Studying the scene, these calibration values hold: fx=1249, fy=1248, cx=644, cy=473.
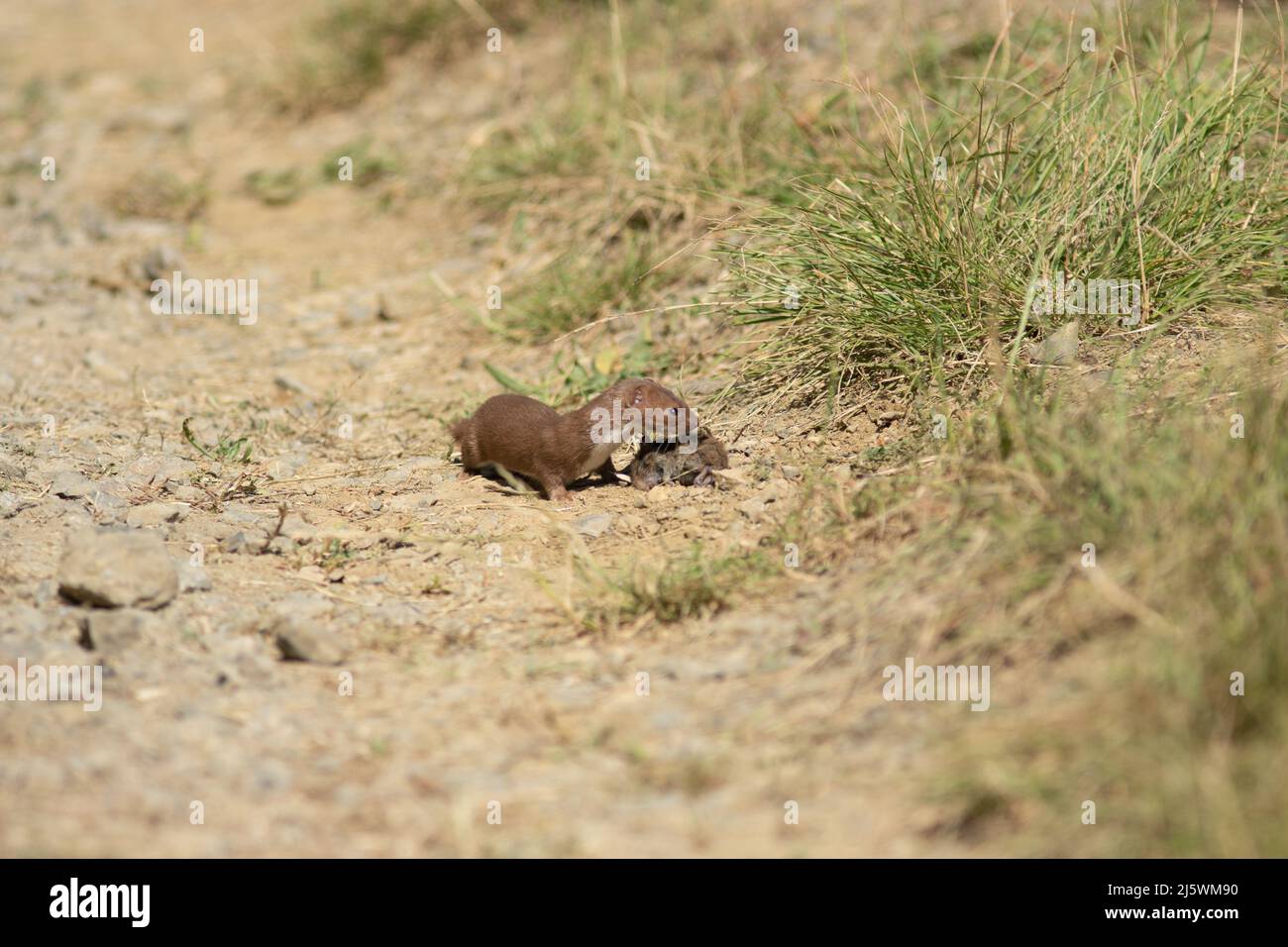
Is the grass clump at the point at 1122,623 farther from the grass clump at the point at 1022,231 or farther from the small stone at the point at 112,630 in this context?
the small stone at the point at 112,630

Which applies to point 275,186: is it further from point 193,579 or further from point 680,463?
point 193,579

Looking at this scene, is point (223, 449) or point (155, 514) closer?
point (155, 514)

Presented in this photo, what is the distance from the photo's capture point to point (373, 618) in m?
3.66

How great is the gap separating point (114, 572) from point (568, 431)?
157 centimetres

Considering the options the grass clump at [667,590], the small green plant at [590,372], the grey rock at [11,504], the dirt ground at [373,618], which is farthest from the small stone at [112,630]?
the small green plant at [590,372]

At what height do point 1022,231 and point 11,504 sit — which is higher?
point 1022,231

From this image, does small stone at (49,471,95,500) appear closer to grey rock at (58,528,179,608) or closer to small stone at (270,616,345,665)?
grey rock at (58,528,179,608)

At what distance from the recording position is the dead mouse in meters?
4.31

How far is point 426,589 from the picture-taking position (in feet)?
12.5

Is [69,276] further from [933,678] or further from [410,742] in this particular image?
[933,678]

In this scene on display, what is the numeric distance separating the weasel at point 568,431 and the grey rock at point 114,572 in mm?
1327

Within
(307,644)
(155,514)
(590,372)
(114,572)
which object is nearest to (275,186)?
(590,372)

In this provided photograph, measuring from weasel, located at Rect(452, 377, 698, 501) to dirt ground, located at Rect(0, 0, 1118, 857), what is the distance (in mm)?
127

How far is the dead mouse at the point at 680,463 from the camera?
4.31 m
